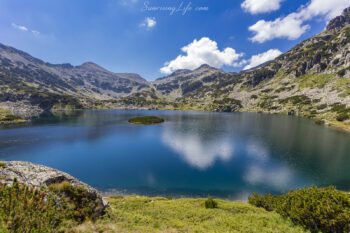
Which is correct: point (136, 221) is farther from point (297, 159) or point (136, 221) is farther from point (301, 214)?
point (297, 159)

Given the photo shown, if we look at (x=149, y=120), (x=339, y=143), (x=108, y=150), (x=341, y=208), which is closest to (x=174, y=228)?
(x=341, y=208)

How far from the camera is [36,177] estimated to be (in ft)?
54.9

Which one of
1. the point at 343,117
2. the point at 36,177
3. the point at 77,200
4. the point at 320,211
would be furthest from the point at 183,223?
the point at 343,117

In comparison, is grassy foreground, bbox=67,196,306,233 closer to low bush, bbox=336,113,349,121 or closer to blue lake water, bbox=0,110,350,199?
blue lake water, bbox=0,110,350,199

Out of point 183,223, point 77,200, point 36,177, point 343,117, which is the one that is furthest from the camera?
point 343,117

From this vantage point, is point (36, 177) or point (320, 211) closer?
point (36, 177)

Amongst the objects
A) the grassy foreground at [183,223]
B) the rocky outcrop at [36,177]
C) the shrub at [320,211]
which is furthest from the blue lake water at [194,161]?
the rocky outcrop at [36,177]

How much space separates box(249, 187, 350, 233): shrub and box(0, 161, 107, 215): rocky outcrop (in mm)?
16998

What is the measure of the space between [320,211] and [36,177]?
880 inches

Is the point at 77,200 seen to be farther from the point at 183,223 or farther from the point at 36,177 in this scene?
the point at 183,223

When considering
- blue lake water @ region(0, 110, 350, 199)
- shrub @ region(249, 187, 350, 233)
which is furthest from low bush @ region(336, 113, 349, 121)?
shrub @ region(249, 187, 350, 233)

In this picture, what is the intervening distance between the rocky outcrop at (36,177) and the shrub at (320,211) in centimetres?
1700

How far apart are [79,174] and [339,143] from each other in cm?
9117

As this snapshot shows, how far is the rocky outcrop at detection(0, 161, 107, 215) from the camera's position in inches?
603
